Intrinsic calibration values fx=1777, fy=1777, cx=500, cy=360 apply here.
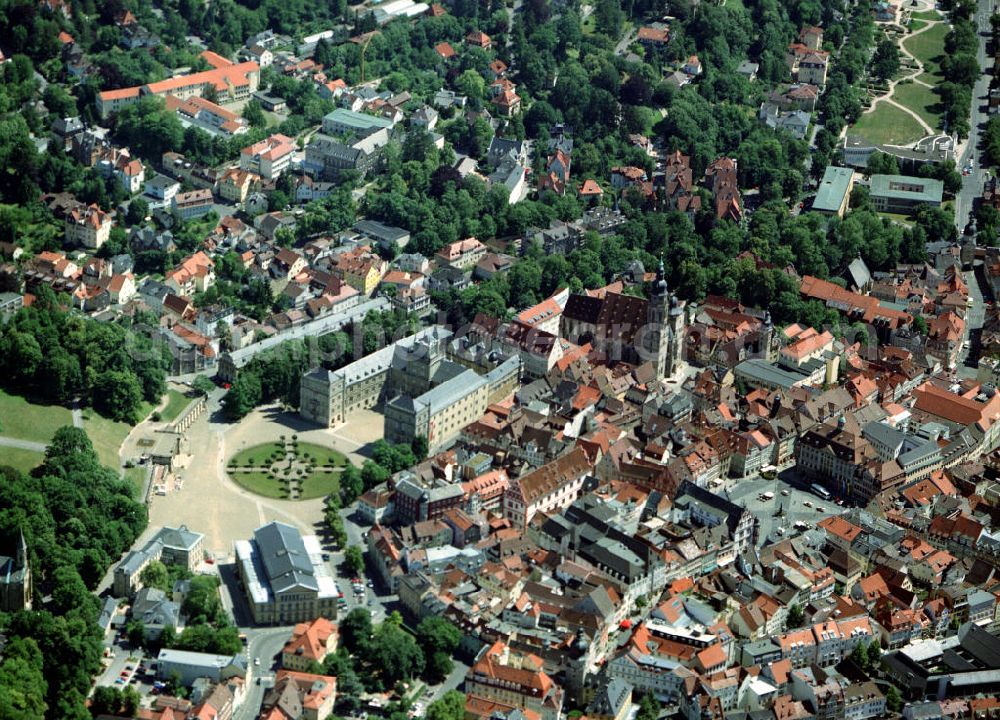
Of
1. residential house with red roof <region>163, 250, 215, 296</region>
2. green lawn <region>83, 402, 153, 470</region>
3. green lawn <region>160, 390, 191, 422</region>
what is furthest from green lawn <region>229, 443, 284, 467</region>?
residential house with red roof <region>163, 250, 215, 296</region>

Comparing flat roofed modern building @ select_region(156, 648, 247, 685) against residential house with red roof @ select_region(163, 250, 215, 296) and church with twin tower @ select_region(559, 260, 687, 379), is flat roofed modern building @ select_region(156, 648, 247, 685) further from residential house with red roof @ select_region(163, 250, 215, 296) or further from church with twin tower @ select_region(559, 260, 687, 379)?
residential house with red roof @ select_region(163, 250, 215, 296)

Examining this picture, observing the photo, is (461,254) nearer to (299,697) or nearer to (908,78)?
(299,697)

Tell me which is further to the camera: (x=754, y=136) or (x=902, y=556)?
(x=754, y=136)

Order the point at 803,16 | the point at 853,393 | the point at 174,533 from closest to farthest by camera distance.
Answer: the point at 174,533, the point at 853,393, the point at 803,16

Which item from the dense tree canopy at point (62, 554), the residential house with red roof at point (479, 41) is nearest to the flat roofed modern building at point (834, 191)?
the residential house with red roof at point (479, 41)

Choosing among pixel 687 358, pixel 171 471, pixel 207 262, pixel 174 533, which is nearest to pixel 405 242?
pixel 207 262

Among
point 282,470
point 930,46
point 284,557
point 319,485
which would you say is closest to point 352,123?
point 282,470

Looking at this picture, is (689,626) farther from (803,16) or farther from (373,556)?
(803,16)
